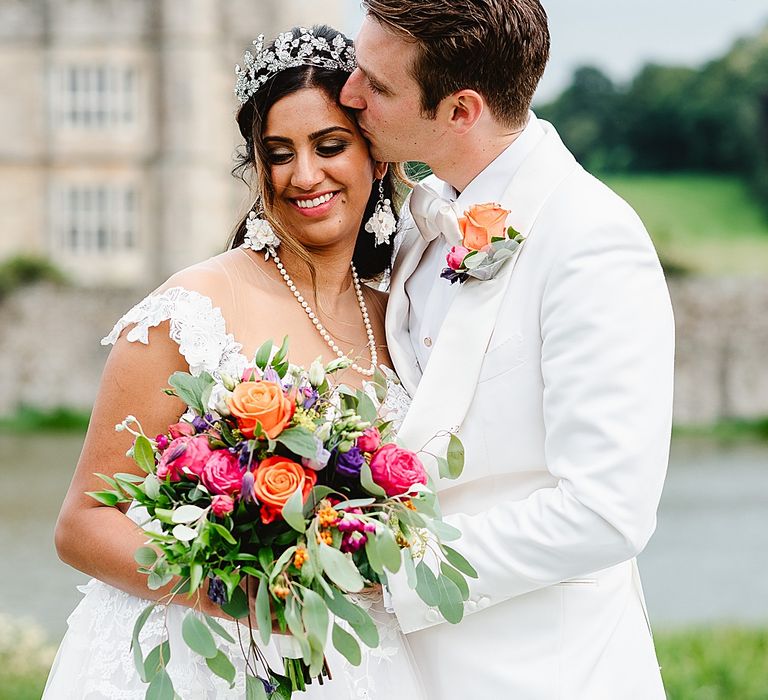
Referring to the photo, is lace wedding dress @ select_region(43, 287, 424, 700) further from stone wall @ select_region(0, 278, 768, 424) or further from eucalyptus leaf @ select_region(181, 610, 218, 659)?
stone wall @ select_region(0, 278, 768, 424)

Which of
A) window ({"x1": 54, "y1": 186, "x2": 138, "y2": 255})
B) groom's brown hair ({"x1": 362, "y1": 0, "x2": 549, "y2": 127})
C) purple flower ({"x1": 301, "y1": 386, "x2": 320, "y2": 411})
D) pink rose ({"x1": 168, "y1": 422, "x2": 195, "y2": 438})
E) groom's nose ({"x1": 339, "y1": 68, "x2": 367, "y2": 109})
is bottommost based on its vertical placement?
window ({"x1": 54, "y1": 186, "x2": 138, "y2": 255})

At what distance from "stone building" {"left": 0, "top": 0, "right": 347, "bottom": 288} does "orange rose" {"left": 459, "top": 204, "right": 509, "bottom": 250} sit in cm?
2660

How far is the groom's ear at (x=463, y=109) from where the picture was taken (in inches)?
117

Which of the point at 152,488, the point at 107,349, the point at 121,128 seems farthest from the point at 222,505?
the point at 121,128

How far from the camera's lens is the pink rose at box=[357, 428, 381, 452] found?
2.48 meters

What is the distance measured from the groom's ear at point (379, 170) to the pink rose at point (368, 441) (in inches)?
46.0

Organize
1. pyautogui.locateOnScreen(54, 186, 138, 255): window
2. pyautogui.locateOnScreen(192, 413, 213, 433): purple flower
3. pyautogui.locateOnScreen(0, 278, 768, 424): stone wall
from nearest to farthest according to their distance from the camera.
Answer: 1. pyautogui.locateOnScreen(192, 413, 213, 433): purple flower
2. pyautogui.locateOnScreen(0, 278, 768, 424): stone wall
3. pyautogui.locateOnScreen(54, 186, 138, 255): window

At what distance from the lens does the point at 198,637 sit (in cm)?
240

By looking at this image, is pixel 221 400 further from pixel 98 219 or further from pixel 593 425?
pixel 98 219

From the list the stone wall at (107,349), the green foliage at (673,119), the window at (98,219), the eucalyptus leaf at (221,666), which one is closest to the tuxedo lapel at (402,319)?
the eucalyptus leaf at (221,666)

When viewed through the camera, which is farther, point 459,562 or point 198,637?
point 459,562

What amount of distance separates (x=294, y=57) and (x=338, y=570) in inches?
62.2

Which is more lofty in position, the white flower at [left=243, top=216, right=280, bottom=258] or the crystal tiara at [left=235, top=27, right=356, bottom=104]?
the crystal tiara at [left=235, top=27, right=356, bottom=104]

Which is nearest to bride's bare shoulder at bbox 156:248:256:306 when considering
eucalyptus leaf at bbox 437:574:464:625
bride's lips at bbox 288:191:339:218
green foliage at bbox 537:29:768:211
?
bride's lips at bbox 288:191:339:218
